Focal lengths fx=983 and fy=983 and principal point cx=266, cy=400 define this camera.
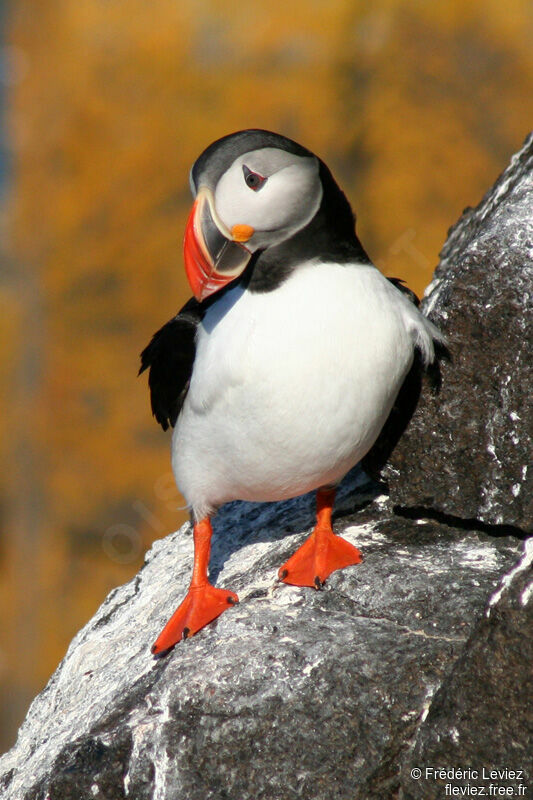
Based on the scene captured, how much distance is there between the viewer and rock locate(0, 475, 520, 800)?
110 inches

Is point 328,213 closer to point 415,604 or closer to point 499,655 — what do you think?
Result: point 415,604

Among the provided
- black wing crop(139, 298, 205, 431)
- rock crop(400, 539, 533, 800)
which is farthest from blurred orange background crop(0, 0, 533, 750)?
rock crop(400, 539, 533, 800)

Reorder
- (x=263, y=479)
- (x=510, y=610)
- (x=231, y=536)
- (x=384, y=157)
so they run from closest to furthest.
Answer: (x=510, y=610) → (x=263, y=479) → (x=231, y=536) → (x=384, y=157)

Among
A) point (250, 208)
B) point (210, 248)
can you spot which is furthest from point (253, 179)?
point (210, 248)

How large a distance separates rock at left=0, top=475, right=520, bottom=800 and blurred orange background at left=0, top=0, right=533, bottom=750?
652 cm

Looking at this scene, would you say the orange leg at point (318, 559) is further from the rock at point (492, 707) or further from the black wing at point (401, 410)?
the rock at point (492, 707)

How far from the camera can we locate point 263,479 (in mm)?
3375

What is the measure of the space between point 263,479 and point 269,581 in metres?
0.40

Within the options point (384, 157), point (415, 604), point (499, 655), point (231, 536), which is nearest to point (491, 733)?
point (499, 655)

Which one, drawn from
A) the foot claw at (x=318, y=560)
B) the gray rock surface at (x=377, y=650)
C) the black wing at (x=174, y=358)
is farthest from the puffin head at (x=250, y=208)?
the foot claw at (x=318, y=560)

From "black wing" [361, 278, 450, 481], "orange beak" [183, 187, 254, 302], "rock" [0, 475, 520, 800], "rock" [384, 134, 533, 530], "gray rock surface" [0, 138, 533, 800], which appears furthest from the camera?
"black wing" [361, 278, 450, 481]

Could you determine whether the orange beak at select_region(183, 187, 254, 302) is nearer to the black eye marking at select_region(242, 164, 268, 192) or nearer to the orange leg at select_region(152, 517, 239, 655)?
the black eye marking at select_region(242, 164, 268, 192)

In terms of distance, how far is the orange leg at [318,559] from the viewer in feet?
11.0

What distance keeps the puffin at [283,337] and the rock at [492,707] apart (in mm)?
821
